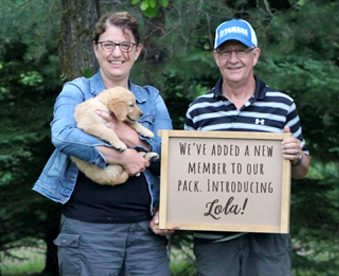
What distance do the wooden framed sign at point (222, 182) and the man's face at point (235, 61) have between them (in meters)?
0.41

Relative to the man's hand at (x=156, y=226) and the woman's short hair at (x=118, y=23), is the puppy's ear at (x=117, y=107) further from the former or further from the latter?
the man's hand at (x=156, y=226)

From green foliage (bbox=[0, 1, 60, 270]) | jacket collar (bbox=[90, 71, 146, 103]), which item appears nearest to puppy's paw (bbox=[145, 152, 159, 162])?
jacket collar (bbox=[90, 71, 146, 103])

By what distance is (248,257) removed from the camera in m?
3.81

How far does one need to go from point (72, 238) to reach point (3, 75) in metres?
4.01

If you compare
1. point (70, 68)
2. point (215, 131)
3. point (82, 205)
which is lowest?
point (82, 205)

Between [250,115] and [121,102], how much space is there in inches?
33.0

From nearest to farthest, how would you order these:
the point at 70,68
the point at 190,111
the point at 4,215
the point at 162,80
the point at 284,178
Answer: the point at 284,178 → the point at 190,111 → the point at 70,68 → the point at 162,80 → the point at 4,215

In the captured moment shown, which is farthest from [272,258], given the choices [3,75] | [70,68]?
[3,75]

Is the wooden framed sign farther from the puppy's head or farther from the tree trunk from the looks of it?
the tree trunk

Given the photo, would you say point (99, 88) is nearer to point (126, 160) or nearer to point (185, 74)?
point (126, 160)

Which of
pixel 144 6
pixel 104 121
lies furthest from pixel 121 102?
pixel 144 6

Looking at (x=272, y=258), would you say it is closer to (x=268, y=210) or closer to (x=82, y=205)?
(x=268, y=210)

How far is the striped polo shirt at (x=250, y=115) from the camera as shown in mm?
3744

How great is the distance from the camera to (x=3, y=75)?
→ 7109mm
